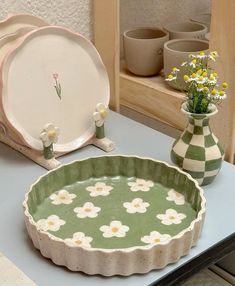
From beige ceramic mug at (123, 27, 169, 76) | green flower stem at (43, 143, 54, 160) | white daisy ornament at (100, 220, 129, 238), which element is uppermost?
beige ceramic mug at (123, 27, 169, 76)

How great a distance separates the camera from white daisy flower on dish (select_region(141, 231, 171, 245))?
0.67 m

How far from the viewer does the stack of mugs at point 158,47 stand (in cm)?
98

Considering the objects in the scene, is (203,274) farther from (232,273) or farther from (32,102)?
(32,102)

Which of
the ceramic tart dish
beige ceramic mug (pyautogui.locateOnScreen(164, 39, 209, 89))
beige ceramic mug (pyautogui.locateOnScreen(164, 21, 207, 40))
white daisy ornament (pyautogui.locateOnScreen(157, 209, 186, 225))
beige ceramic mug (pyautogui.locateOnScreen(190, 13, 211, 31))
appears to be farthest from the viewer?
beige ceramic mug (pyautogui.locateOnScreen(190, 13, 211, 31))

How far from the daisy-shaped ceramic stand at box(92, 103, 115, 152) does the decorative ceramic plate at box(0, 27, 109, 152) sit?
0.02 meters

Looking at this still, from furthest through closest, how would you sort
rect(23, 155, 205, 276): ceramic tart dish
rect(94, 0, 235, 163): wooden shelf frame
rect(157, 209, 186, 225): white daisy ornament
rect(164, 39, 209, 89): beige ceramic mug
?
rect(164, 39, 209, 89): beige ceramic mug → rect(94, 0, 235, 163): wooden shelf frame → rect(157, 209, 186, 225): white daisy ornament → rect(23, 155, 205, 276): ceramic tart dish

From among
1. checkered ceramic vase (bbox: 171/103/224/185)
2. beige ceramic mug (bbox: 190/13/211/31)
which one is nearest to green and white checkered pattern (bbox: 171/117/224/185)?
checkered ceramic vase (bbox: 171/103/224/185)

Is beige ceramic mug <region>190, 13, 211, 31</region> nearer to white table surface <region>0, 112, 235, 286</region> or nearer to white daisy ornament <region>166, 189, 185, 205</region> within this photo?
white table surface <region>0, 112, 235, 286</region>

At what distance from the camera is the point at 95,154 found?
0.91 m

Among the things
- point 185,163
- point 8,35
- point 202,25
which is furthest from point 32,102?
point 202,25

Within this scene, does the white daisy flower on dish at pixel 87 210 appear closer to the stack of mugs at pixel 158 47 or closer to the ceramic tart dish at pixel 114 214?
the ceramic tart dish at pixel 114 214

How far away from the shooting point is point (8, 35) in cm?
89

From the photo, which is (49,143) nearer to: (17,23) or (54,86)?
(54,86)

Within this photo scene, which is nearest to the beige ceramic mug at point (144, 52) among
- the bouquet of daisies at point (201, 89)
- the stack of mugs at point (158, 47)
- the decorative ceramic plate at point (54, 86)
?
the stack of mugs at point (158, 47)
